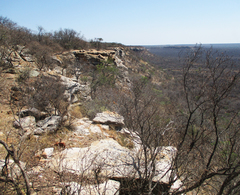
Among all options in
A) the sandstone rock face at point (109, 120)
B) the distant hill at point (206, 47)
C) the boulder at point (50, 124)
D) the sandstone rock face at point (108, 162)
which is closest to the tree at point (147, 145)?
the sandstone rock face at point (108, 162)

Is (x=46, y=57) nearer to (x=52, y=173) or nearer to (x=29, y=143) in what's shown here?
(x=29, y=143)

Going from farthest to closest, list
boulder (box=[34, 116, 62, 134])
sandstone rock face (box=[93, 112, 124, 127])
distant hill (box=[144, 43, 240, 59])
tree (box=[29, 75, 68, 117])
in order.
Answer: sandstone rock face (box=[93, 112, 124, 127])
tree (box=[29, 75, 68, 117])
boulder (box=[34, 116, 62, 134])
distant hill (box=[144, 43, 240, 59])

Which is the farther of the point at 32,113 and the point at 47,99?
the point at 47,99

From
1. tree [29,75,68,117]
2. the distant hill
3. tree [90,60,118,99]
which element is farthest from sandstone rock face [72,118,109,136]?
tree [90,60,118,99]

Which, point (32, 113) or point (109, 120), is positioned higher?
point (32, 113)

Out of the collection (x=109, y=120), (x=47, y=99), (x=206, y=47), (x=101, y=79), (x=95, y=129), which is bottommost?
(x=95, y=129)

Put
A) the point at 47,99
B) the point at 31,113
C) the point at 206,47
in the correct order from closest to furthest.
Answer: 1. the point at 206,47
2. the point at 31,113
3. the point at 47,99

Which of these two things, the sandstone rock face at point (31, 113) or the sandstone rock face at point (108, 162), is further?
the sandstone rock face at point (31, 113)

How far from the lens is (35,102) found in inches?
253

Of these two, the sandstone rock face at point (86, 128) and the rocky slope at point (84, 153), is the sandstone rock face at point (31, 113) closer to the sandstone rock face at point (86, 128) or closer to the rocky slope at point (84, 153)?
the rocky slope at point (84, 153)

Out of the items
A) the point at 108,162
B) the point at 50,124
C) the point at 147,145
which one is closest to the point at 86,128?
the point at 50,124

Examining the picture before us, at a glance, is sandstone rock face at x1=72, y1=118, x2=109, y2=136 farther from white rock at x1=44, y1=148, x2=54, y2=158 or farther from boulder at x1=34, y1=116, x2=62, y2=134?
white rock at x1=44, y1=148, x2=54, y2=158

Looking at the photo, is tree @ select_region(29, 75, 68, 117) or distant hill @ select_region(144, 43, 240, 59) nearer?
distant hill @ select_region(144, 43, 240, 59)

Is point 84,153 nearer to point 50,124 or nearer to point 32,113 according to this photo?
point 50,124
